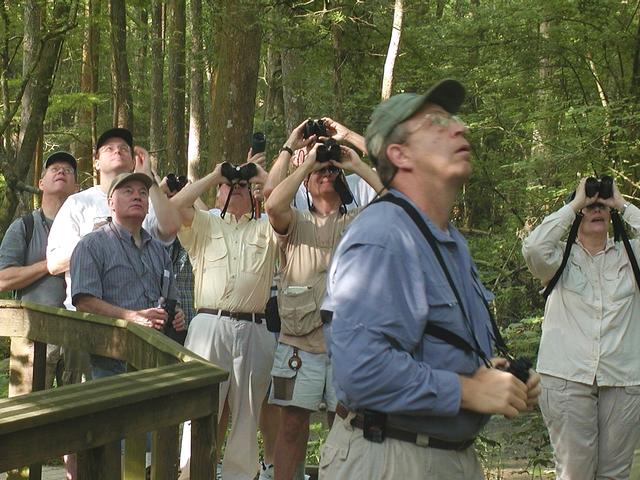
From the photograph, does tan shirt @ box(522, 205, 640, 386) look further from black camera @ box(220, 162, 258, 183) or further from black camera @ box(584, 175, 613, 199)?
black camera @ box(220, 162, 258, 183)

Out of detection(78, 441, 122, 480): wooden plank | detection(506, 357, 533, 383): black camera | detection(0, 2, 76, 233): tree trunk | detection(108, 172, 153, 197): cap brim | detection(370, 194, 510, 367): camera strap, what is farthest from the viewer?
detection(0, 2, 76, 233): tree trunk

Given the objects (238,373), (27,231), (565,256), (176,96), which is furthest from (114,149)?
(176,96)

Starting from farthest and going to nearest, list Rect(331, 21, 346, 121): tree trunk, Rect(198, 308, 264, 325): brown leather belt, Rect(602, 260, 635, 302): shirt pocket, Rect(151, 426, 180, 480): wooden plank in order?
Rect(331, 21, 346, 121): tree trunk, Rect(198, 308, 264, 325): brown leather belt, Rect(602, 260, 635, 302): shirt pocket, Rect(151, 426, 180, 480): wooden plank

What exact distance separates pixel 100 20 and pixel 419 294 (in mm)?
13887

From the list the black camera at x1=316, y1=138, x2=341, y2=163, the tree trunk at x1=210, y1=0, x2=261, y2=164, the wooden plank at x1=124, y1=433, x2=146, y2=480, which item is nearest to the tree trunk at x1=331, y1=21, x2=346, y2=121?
the tree trunk at x1=210, y1=0, x2=261, y2=164

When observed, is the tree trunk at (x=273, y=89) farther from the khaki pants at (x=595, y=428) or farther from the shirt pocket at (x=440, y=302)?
the shirt pocket at (x=440, y=302)

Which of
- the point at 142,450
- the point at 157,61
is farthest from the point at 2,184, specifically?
the point at 142,450

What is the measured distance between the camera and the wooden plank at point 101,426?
2.80 m

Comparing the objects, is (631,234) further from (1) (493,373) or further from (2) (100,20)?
(2) (100,20)

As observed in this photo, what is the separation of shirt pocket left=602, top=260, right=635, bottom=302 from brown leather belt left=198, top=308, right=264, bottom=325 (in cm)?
218

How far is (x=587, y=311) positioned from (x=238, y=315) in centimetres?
217

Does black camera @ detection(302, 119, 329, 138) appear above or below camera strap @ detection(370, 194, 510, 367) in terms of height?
above

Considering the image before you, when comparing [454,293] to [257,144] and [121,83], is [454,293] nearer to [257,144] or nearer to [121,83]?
[257,144]

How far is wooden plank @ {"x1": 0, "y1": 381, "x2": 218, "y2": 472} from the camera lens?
280cm
